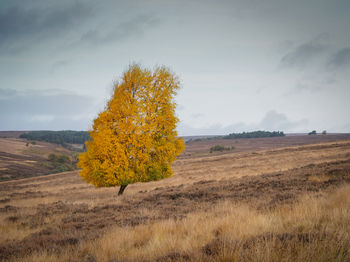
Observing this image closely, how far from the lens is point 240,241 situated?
147 inches

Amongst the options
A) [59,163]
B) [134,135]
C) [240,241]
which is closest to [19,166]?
[59,163]

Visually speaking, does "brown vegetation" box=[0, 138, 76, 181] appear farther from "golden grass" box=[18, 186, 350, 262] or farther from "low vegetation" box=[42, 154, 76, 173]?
"golden grass" box=[18, 186, 350, 262]

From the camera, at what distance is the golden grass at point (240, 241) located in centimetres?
328

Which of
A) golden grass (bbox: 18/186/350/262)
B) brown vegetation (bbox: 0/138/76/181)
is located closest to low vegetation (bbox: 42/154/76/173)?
brown vegetation (bbox: 0/138/76/181)

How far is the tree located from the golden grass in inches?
341

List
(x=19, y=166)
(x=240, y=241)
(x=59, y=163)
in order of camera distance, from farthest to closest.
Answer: (x=59, y=163), (x=19, y=166), (x=240, y=241)

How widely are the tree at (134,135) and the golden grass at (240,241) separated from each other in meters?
8.65

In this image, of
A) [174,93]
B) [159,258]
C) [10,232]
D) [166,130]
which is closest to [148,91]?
[174,93]

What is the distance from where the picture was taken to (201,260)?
3330mm

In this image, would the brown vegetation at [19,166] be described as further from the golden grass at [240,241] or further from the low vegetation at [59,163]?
the golden grass at [240,241]

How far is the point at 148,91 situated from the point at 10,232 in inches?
425

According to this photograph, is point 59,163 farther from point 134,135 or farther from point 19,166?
point 134,135

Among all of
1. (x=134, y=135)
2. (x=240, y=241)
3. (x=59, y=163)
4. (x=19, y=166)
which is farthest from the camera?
(x=59, y=163)

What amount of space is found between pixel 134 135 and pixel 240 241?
37.5 feet
